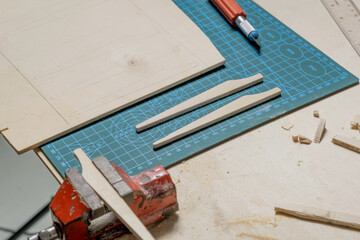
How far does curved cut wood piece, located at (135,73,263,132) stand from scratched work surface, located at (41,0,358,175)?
0.06ft

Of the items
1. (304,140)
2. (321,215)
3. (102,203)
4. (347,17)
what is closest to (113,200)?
(102,203)

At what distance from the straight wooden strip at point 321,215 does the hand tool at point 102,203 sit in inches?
11.4

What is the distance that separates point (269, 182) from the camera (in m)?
1.28

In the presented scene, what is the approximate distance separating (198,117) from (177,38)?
39 centimetres

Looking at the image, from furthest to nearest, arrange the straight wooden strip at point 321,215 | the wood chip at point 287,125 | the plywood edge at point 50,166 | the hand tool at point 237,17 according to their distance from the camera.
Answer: the hand tool at point 237,17, the wood chip at point 287,125, the plywood edge at point 50,166, the straight wooden strip at point 321,215

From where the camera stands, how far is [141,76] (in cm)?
157

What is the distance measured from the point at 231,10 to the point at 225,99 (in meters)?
0.45

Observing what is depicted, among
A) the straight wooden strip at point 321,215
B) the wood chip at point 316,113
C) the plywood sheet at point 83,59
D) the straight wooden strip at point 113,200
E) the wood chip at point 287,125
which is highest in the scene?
the plywood sheet at point 83,59

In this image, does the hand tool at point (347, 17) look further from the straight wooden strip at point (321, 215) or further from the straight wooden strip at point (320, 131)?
the straight wooden strip at point (321, 215)

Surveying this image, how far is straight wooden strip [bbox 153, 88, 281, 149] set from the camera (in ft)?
4.54

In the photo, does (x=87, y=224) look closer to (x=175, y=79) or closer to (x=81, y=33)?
(x=175, y=79)

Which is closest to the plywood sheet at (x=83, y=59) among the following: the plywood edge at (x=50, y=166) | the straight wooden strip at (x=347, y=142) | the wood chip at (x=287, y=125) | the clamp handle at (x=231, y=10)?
the plywood edge at (x=50, y=166)

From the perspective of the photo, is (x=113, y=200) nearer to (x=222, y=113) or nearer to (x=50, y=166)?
(x=50, y=166)

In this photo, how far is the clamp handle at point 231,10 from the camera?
178cm
